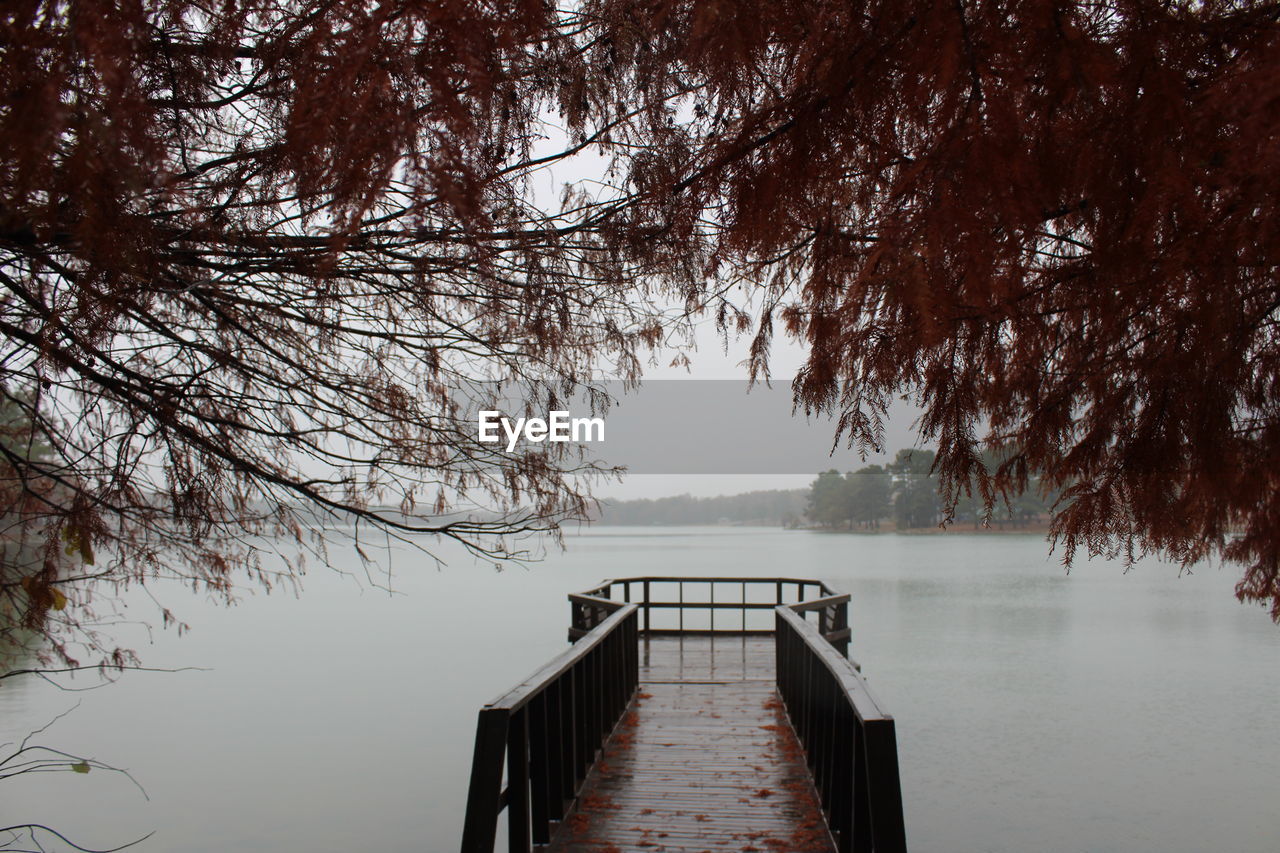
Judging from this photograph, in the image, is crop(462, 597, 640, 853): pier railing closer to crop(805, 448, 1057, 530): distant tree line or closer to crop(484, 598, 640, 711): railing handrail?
crop(484, 598, 640, 711): railing handrail

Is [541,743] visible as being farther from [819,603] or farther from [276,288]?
[819,603]

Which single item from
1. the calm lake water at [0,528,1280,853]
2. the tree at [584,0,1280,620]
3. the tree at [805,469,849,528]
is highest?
the tree at [584,0,1280,620]

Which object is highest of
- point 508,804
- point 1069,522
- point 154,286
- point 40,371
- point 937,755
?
point 154,286

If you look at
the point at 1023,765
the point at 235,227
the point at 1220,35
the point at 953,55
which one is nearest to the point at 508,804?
the point at 235,227

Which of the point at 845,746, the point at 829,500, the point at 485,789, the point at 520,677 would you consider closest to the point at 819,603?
the point at 845,746

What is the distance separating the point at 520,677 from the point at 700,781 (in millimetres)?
31391

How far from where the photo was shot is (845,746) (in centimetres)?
367

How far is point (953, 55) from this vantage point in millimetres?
1641

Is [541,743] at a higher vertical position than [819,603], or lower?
lower

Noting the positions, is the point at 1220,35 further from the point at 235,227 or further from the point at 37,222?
the point at 235,227

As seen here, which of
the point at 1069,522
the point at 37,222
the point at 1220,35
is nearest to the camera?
the point at 1220,35

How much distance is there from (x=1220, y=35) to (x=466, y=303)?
10.2 ft

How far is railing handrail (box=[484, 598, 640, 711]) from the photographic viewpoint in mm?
3297

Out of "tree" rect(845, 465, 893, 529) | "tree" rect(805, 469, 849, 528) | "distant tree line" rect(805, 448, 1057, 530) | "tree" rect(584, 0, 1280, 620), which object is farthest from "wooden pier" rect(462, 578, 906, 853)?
"tree" rect(805, 469, 849, 528)
